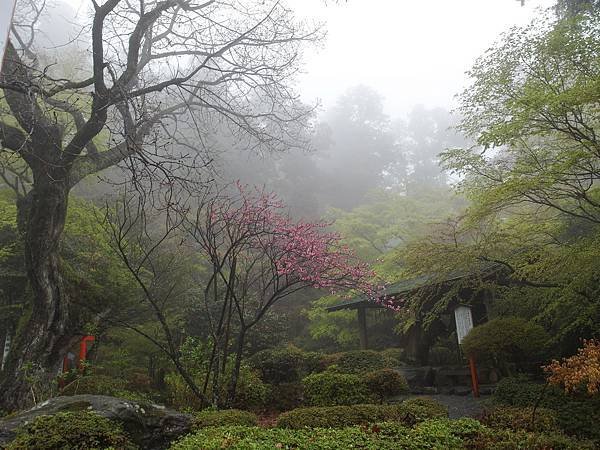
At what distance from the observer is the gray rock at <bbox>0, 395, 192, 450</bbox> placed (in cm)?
456

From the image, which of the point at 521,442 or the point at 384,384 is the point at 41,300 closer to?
the point at 384,384

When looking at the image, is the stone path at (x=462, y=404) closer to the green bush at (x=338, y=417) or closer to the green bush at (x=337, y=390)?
the green bush at (x=337, y=390)

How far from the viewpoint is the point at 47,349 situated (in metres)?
7.64

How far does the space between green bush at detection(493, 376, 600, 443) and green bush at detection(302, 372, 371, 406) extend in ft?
7.50

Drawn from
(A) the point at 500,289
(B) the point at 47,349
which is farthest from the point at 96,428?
(A) the point at 500,289

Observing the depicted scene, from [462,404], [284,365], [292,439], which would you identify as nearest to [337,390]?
[462,404]

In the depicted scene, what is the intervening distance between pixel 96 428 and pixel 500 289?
7974 millimetres

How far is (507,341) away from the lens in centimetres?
751

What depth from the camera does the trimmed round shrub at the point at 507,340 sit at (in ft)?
24.4

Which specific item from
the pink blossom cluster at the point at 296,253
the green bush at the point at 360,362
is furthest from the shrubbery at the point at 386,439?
the green bush at the point at 360,362

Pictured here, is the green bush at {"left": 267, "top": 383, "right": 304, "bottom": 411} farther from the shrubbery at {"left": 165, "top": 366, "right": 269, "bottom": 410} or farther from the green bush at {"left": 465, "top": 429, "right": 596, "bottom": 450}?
the green bush at {"left": 465, "top": 429, "right": 596, "bottom": 450}

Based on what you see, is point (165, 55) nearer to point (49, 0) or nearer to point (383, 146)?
point (49, 0)

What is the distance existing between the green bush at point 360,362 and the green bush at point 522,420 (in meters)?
4.03

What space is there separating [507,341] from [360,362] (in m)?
3.40
